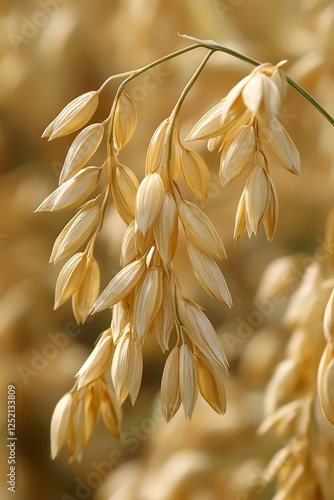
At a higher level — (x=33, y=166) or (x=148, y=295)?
(x=33, y=166)

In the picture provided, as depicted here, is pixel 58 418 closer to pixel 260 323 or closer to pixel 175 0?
pixel 260 323

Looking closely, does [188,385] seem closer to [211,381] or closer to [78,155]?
[211,381]

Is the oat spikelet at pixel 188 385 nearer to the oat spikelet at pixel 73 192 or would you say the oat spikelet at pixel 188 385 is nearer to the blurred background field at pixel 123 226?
the oat spikelet at pixel 73 192

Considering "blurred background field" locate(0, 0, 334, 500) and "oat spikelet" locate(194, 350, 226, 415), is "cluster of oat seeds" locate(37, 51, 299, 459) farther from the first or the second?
"blurred background field" locate(0, 0, 334, 500)

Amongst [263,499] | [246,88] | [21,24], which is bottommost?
[263,499]

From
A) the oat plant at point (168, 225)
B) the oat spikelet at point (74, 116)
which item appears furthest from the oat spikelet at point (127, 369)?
the oat spikelet at point (74, 116)

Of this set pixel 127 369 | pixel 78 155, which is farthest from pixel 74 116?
pixel 127 369

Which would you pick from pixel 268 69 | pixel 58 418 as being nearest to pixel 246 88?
pixel 268 69
